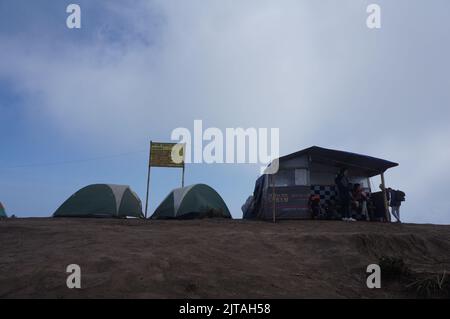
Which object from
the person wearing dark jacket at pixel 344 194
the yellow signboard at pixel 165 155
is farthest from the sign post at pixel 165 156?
the person wearing dark jacket at pixel 344 194

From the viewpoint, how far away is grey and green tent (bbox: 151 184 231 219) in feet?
46.2

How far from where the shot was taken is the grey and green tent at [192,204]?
1408 cm

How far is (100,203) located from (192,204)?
3.70 meters

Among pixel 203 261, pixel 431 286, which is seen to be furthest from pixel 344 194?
pixel 203 261

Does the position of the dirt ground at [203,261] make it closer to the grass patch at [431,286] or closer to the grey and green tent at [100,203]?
the grass patch at [431,286]

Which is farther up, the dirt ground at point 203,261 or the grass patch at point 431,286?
the dirt ground at point 203,261

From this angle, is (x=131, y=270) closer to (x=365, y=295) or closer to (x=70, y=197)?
(x=365, y=295)

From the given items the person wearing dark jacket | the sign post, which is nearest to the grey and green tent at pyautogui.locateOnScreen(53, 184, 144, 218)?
the sign post

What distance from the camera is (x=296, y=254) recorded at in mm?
7113

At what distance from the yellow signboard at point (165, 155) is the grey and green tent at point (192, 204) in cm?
323

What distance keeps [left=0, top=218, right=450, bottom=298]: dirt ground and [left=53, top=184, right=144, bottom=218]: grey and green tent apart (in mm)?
4970

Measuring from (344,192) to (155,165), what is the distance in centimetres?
944
